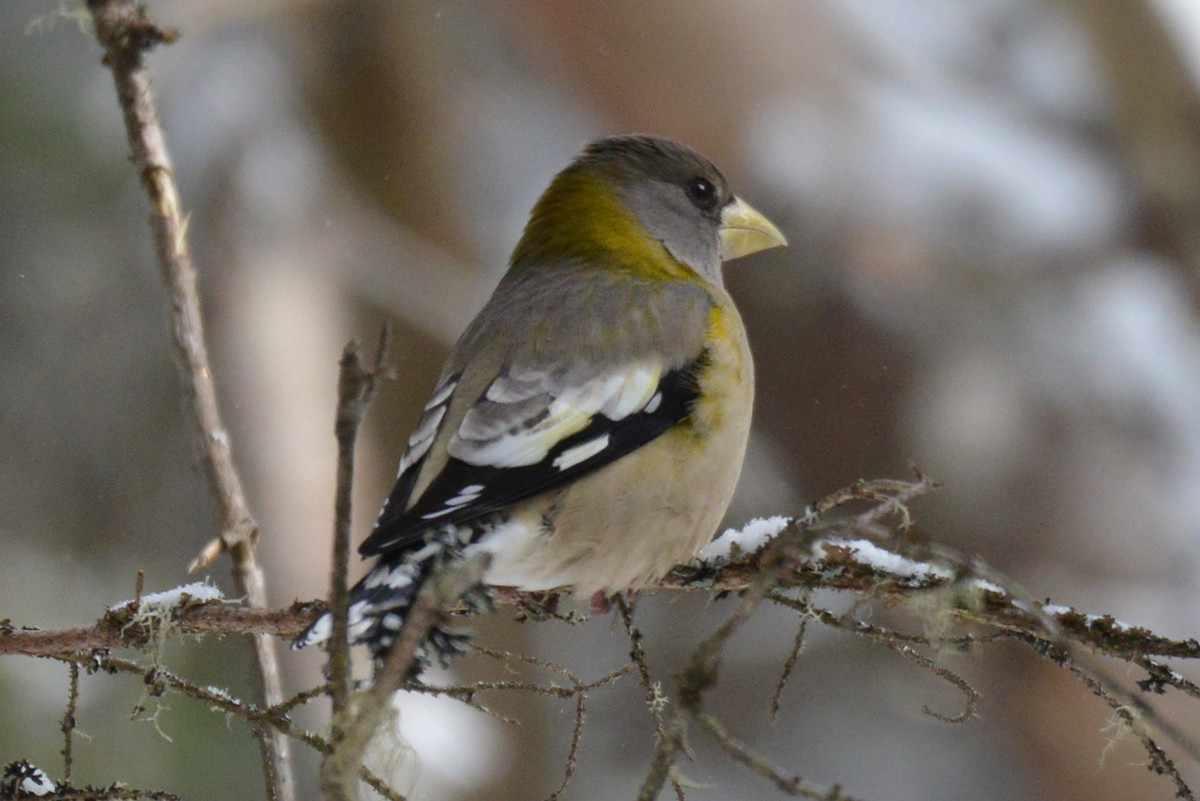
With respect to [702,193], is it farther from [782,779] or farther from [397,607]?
[782,779]

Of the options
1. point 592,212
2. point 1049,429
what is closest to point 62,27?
point 592,212

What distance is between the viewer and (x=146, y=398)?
502cm

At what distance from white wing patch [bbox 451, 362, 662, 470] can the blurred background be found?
225 centimetres

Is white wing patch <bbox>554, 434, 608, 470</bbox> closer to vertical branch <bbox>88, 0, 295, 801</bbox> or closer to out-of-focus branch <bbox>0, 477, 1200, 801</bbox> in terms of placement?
out-of-focus branch <bbox>0, 477, 1200, 801</bbox>

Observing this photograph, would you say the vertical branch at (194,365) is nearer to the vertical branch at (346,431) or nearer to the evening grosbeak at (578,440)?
the evening grosbeak at (578,440)

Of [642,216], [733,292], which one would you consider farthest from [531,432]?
[733,292]

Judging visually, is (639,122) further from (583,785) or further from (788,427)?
(583,785)

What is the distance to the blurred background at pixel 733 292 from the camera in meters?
4.67

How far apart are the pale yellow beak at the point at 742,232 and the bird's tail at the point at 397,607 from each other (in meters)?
1.57

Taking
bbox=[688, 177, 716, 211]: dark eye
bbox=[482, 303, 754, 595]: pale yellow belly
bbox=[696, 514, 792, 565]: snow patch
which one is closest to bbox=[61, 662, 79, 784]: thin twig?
bbox=[482, 303, 754, 595]: pale yellow belly

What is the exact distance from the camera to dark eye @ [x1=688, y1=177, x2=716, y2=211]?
3270 mm

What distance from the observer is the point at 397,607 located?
170 centimetres

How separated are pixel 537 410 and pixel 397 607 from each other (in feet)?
2.10

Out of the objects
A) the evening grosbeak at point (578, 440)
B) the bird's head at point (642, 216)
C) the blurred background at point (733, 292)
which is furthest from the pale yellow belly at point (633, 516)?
the blurred background at point (733, 292)
